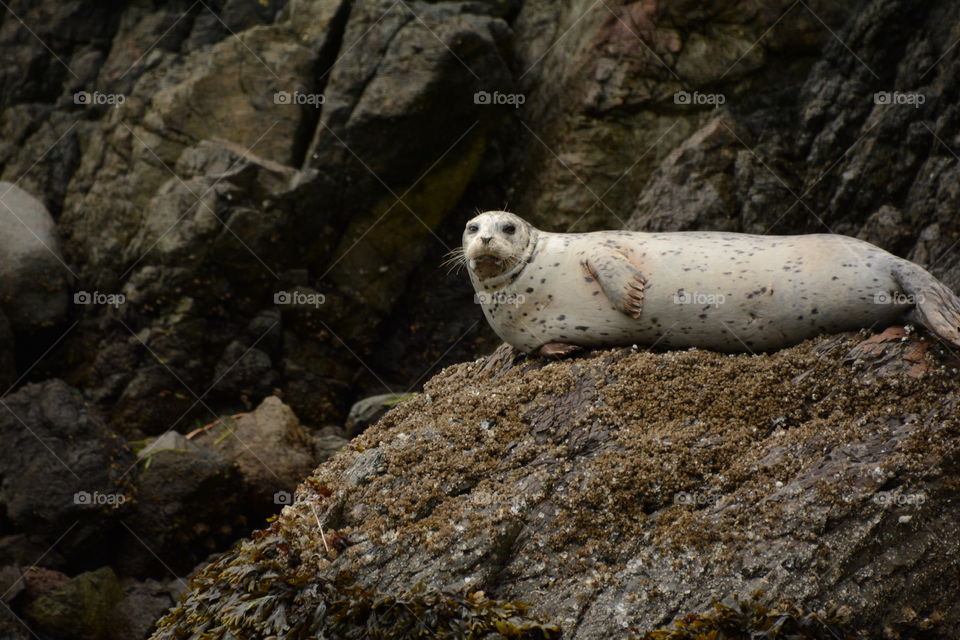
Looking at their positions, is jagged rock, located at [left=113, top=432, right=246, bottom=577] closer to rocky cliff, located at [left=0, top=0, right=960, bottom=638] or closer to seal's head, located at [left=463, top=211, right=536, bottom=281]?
rocky cliff, located at [left=0, top=0, right=960, bottom=638]

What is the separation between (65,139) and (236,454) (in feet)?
16.9

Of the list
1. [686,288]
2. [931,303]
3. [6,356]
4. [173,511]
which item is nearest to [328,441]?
[173,511]

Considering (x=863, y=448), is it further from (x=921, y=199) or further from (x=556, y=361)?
(x=921, y=199)

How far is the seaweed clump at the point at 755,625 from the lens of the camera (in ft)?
14.0

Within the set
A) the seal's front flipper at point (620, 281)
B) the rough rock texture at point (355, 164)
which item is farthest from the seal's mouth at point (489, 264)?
the rough rock texture at point (355, 164)

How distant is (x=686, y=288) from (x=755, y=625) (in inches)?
90.4

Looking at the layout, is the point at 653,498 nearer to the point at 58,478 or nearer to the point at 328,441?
the point at 328,441

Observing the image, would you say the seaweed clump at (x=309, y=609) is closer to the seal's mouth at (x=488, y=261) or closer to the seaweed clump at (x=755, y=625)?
the seaweed clump at (x=755, y=625)

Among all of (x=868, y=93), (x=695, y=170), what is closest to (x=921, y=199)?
(x=868, y=93)

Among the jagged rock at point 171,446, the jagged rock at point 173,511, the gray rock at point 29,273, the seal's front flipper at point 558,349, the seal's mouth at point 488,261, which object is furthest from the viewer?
the gray rock at point 29,273

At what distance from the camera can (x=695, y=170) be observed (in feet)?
31.6

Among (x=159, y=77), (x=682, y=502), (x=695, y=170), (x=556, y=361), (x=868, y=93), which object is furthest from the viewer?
(x=159, y=77)

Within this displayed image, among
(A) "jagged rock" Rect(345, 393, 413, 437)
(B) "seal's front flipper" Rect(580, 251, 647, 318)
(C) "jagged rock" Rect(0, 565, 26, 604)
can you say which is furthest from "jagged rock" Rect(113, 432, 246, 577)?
(B) "seal's front flipper" Rect(580, 251, 647, 318)

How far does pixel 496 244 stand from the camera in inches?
248
